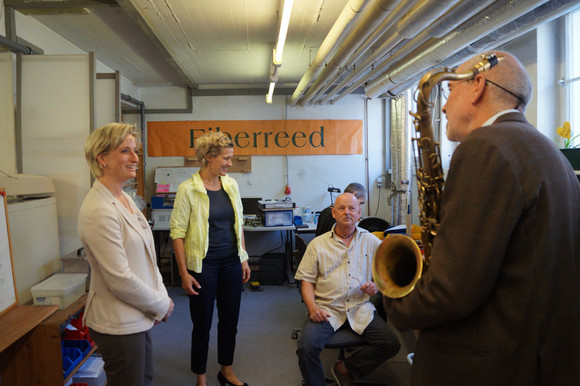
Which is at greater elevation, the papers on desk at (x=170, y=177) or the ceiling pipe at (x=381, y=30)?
the ceiling pipe at (x=381, y=30)

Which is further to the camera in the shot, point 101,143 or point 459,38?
point 459,38

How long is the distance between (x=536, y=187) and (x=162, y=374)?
2859mm

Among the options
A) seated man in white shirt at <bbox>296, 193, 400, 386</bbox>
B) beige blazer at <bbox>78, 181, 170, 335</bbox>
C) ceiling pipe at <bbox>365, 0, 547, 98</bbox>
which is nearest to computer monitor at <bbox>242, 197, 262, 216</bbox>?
ceiling pipe at <bbox>365, 0, 547, 98</bbox>

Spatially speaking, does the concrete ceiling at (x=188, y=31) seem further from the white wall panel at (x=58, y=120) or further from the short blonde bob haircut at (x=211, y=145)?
the short blonde bob haircut at (x=211, y=145)

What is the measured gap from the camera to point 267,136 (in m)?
5.83

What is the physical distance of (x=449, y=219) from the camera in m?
0.84

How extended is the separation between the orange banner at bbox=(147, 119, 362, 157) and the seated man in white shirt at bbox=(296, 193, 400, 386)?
3.48 meters

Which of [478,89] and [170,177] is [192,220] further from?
[170,177]

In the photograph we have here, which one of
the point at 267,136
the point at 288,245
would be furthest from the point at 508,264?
the point at 267,136

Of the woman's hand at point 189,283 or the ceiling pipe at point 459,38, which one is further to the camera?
the woman's hand at point 189,283

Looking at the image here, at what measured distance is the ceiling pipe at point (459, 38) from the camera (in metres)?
2.06

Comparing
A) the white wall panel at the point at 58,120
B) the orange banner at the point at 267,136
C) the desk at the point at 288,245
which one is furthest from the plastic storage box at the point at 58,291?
the orange banner at the point at 267,136

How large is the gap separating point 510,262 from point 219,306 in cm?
200

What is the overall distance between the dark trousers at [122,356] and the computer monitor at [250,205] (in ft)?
13.7
